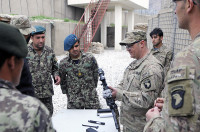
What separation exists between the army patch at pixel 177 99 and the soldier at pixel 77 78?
78.4 inches

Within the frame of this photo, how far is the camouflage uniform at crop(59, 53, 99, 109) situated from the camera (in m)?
2.69

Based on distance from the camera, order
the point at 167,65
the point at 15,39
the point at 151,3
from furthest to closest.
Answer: the point at 151,3
the point at 167,65
the point at 15,39

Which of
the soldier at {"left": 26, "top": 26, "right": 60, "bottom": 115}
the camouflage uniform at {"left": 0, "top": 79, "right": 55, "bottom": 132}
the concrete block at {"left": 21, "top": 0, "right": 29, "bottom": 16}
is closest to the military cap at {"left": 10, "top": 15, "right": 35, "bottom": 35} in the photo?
the soldier at {"left": 26, "top": 26, "right": 60, "bottom": 115}

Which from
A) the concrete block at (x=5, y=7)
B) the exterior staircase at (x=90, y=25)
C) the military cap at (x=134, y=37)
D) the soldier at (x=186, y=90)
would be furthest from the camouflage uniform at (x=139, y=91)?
the exterior staircase at (x=90, y=25)

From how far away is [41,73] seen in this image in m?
2.81

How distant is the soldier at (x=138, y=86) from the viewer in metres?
1.65

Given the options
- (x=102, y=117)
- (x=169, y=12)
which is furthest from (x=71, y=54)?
(x=169, y=12)

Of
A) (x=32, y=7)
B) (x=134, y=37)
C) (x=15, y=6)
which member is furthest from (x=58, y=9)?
(x=134, y=37)

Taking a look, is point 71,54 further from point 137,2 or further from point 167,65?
point 137,2

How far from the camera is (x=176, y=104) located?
81cm

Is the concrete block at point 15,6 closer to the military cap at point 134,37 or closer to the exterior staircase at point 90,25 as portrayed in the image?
the exterior staircase at point 90,25

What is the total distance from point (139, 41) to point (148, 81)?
1.64 feet

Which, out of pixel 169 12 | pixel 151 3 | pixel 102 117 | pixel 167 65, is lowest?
pixel 102 117

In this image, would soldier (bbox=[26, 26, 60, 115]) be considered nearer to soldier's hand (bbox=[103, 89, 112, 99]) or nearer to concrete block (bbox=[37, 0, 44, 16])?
soldier's hand (bbox=[103, 89, 112, 99])
